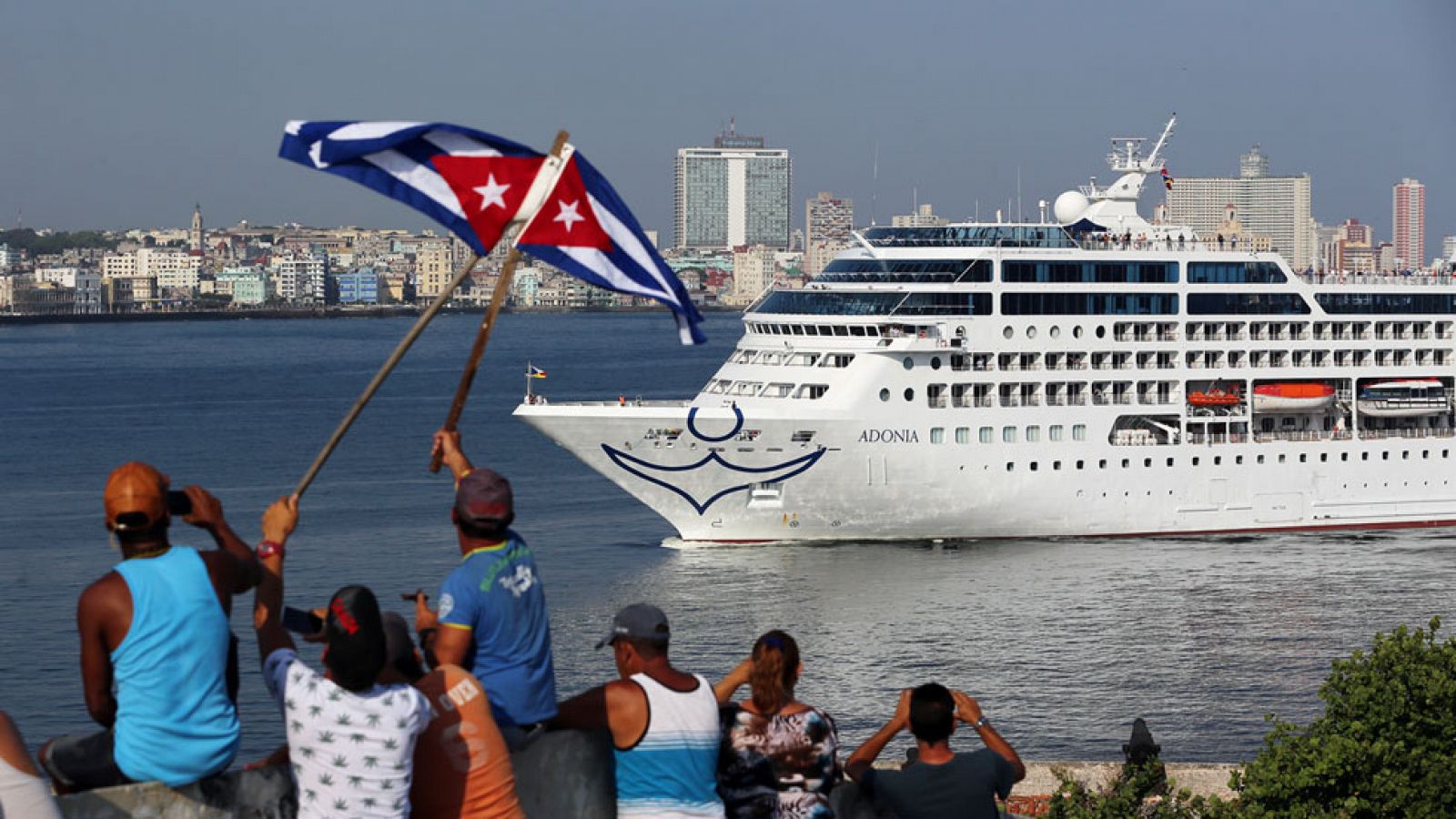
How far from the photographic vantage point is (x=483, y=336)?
7.09m

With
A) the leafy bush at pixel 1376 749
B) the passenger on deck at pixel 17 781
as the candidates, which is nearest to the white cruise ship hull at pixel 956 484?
the leafy bush at pixel 1376 749

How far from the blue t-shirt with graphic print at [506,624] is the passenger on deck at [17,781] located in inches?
47.6

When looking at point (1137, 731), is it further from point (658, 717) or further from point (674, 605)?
point (674, 605)

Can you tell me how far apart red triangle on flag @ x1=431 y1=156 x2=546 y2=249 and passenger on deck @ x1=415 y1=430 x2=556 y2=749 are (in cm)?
174

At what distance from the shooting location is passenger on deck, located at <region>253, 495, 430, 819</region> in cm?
507

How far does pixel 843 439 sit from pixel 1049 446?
3754 millimetres

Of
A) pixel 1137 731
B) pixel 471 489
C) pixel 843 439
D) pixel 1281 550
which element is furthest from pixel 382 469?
pixel 471 489

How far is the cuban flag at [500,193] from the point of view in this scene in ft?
24.1

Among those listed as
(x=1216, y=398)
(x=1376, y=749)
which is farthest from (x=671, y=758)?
(x=1216, y=398)

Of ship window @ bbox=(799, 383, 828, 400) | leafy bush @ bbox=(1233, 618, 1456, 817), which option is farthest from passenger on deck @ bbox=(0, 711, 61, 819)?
ship window @ bbox=(799, 383, 828, 400)

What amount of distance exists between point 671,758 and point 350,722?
3.31ft

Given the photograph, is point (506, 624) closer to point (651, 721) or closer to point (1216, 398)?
point (651, 721)

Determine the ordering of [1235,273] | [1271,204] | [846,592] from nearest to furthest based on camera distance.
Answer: [846,592], [1235,273], [1271,204]

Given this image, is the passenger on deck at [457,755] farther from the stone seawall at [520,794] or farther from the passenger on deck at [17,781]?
the passenger on deck at [17,781]
